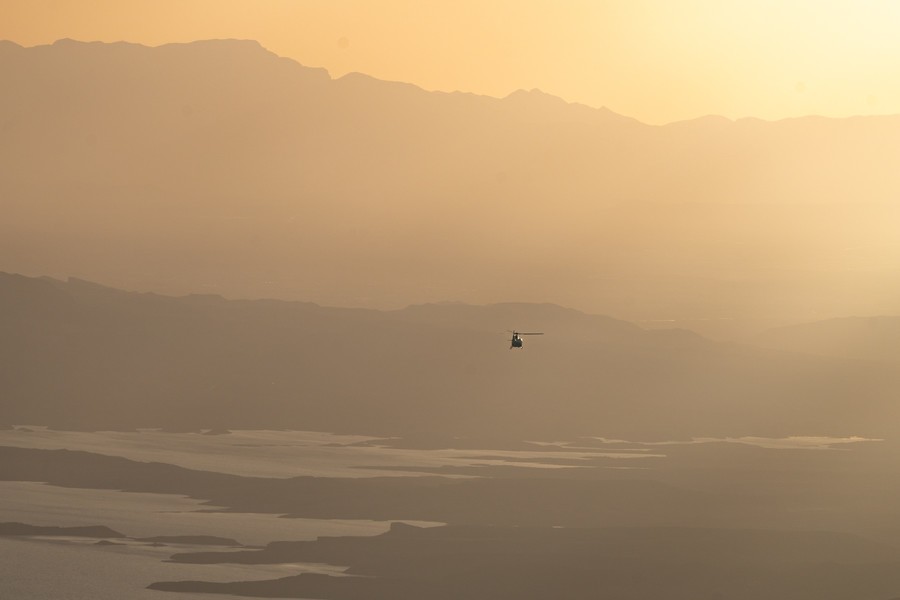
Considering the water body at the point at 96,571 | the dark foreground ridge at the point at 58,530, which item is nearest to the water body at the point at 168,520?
the dark foreground ridge at the point at 58,530

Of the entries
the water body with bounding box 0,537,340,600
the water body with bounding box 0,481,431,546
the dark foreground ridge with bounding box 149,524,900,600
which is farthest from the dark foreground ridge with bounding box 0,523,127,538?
the dark foreground ridge with bounding box 149,524,900,600

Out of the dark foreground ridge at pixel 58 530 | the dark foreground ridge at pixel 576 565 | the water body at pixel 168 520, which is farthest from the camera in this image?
the water body at pixel 168 520

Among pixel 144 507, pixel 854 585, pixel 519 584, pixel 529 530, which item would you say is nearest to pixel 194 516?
pixel 144 507

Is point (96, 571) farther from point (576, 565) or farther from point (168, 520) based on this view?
point (576, 565)

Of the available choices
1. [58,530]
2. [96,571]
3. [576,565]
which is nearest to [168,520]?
[58,530]

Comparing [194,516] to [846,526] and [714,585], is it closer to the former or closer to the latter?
[714,585]

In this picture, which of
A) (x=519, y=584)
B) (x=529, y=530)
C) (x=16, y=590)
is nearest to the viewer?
(x=16, y=590)

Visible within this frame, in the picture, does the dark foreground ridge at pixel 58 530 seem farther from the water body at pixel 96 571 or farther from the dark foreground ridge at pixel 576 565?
the dark foreground ridge at pixel 576 565

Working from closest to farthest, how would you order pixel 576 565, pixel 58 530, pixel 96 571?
1. pixel 96 571
2. pixel 576 565
3. pixel 58 530
